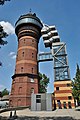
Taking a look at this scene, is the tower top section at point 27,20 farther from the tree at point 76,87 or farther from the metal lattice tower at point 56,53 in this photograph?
the tree at point 76,87

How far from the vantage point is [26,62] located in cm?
3691

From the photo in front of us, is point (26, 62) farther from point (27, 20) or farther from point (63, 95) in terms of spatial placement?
point (27, 20)

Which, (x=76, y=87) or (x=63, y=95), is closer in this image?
(x=76, y=87)

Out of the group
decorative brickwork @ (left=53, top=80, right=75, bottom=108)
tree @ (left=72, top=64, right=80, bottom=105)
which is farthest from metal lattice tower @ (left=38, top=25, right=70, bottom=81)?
tree @ (left=72, top=64, right=80, bottom=105)

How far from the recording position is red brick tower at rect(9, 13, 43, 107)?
33.5 meters

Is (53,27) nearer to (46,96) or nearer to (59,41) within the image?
(59,41)

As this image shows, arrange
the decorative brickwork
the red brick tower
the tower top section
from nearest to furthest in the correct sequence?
the red brick tower < the decorative brickwork < the tower top section

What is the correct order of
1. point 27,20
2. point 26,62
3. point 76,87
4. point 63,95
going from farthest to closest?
point 27,20 < point 26,62 < point 63,95 < point 76,87

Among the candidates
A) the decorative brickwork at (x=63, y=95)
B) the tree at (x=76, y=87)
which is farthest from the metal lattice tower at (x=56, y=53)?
the tree at (x=76, y=87)

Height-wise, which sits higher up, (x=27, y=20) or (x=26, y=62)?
(x=27, y=20)

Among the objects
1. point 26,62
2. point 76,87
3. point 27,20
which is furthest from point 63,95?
point 27,20

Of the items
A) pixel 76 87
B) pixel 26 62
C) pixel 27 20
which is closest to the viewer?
pixel 76 87

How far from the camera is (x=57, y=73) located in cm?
3775

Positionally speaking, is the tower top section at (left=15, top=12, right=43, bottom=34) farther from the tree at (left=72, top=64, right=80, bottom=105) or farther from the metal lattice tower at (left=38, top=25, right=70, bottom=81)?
the tree at (left=72, top=64, right=80, bottom=105)
